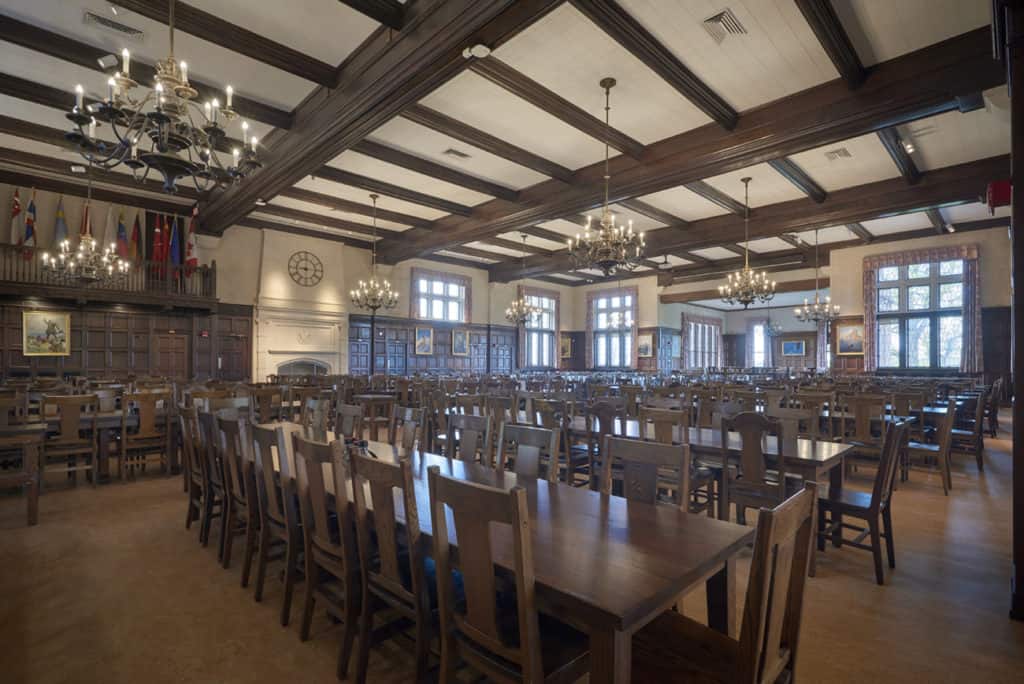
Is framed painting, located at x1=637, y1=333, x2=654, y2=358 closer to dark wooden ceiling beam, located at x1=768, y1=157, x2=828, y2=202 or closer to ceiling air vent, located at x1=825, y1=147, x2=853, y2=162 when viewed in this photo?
dark wooden ceiling beam, located at x1=768, y1=157, x2=828, y2=202

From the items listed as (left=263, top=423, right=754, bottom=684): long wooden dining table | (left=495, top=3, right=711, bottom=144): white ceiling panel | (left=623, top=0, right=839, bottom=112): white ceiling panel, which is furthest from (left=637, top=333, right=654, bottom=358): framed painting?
(left=263, top=423, right=754, bottom=684): long wooden dining table

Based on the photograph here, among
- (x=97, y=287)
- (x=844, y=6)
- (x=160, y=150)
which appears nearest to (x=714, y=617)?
(x=160, y=150)

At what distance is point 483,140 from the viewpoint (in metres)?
6.84

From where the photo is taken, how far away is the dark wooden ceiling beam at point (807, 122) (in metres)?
4.75

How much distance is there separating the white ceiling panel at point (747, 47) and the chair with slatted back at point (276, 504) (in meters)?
4.55

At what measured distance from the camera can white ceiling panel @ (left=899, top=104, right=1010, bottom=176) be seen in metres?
6.35

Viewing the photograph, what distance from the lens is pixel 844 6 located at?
4.36 metres

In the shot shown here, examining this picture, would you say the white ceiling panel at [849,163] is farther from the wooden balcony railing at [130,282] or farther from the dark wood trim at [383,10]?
the wooden balcony railing at [130,282]

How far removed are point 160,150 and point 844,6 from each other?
236 inches

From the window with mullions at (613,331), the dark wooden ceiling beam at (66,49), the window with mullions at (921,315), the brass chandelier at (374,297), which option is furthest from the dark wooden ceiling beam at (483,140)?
the window with mullions at (613,331)

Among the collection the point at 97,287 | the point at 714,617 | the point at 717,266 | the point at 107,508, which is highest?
the point at 717,266

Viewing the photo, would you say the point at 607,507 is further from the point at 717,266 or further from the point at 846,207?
the point at 717,266

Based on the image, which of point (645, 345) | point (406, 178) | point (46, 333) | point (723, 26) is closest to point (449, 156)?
point (406, 178)

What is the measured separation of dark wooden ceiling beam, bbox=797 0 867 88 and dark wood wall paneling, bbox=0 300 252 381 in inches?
420
